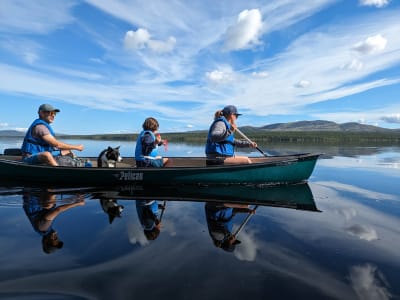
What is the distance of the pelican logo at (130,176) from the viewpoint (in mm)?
9820

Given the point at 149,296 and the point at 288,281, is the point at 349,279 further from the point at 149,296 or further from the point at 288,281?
the point at 149,296

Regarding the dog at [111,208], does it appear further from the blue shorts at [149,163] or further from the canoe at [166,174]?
the blue shorts at [149,163]

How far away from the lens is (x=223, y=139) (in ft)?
32.8

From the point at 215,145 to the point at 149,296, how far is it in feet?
24.7

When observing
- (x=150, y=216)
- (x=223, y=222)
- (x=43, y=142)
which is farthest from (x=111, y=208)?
(x=43, y=142)

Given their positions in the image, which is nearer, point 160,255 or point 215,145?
point 160,255

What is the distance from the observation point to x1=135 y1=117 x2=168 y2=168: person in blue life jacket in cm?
979

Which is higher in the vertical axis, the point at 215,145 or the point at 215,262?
the point at 215,145

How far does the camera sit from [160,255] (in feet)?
13.6

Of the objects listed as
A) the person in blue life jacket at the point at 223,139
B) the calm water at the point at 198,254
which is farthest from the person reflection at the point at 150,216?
the person in blue life jacket at the point at 223,139

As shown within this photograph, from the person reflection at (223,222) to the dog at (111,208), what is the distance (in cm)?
200

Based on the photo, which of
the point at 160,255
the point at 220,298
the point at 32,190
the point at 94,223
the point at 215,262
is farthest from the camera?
the point at 32,190

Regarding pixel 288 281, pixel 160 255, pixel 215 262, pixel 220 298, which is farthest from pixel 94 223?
pixel 288 281

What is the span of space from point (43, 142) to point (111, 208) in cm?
450
